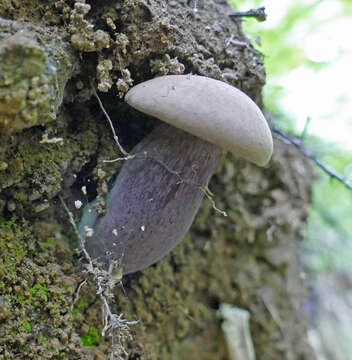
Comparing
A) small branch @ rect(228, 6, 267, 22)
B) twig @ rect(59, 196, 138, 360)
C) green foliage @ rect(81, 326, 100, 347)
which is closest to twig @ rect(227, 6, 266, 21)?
small branch @ rect(228, 6, 267, 22)

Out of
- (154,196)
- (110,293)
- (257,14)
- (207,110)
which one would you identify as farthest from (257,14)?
(110,293)

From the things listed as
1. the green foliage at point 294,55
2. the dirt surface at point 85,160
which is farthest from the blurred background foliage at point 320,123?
the dirt surface at point 85,160

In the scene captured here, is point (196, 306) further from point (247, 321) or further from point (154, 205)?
point (154, 205)

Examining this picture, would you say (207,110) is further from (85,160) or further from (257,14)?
(257,14)

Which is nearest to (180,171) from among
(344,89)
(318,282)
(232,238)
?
(232,238)

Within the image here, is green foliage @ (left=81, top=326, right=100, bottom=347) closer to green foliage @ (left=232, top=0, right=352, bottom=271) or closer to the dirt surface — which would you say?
the dirt surface

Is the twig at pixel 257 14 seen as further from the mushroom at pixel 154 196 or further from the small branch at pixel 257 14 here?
the mushroom at pixel 154 196

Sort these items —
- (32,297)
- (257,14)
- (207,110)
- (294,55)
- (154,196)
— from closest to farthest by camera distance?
1. (207,110)
2. (32,297)
3. (154,196)
4. (257,14)
5. (294,55)
